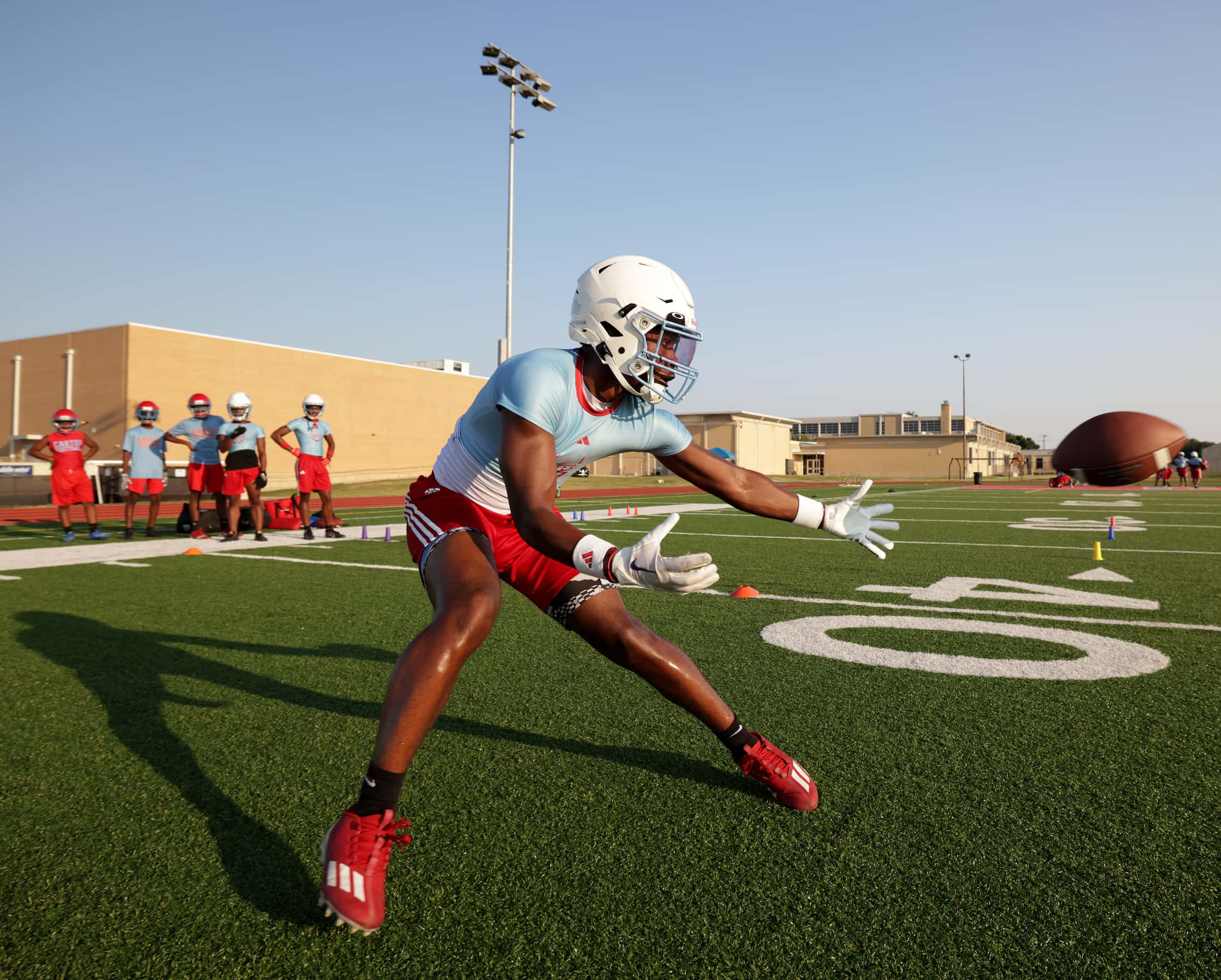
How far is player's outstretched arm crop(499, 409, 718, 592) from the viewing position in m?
2.02

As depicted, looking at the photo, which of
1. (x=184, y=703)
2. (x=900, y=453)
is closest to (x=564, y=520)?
(x=184, y=703)

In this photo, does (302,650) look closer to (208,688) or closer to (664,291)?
(208,688)

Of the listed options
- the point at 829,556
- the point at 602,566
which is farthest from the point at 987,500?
the point at 602,566

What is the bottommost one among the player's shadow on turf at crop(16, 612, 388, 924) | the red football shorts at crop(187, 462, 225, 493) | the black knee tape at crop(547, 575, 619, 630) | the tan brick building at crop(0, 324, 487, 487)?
the player's shadow on turf at crop(16, 612, 388, 924)

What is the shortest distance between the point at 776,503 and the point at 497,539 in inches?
A: 40.0

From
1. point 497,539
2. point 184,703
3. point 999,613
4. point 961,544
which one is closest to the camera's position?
point 497,539

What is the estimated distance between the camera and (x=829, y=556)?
892cm

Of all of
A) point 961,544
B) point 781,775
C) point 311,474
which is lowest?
point 781,775

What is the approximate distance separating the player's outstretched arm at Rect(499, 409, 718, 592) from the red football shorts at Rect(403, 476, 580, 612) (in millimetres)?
472

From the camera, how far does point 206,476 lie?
11289 mm

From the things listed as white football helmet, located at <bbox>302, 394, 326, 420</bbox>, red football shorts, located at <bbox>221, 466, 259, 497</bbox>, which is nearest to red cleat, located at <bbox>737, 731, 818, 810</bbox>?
red football shorts, located at <bbox>221, 466, 259, 497</bbox>

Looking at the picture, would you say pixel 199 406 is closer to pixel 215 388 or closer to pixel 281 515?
pixel 281 515

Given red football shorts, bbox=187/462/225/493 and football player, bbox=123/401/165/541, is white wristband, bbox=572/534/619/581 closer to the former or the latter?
red football shorts, bbox=187/462/225/493

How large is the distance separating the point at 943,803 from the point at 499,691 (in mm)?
1975
